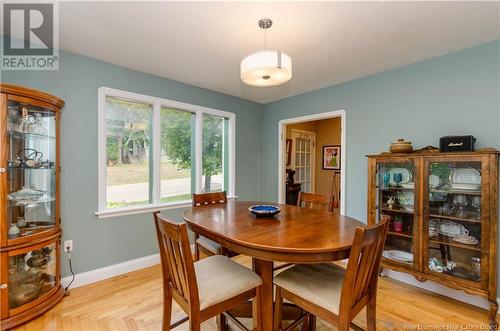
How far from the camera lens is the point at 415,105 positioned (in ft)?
8.34

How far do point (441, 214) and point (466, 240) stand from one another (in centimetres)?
27

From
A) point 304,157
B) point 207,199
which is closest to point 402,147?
point 207,199

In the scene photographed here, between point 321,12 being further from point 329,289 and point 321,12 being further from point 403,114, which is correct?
point 329,289

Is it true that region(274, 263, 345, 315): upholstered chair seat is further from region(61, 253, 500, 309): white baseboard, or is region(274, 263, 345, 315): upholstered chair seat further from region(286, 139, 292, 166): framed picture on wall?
region(286, 139, 292, 166): framed picture on wall

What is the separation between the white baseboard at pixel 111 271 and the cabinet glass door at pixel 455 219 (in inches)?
118

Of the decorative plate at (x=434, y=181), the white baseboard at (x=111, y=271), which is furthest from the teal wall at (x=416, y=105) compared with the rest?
the white baseboard at (x=111, y=271)

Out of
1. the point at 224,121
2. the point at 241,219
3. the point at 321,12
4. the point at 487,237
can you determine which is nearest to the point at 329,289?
the point at 241,219

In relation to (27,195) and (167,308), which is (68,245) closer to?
(27,195)

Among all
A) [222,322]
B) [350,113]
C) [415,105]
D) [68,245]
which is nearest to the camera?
[222,322]

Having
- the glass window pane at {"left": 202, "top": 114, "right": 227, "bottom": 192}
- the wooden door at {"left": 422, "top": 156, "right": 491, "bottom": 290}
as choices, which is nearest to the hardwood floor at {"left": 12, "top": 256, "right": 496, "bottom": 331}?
the wooden door at {"left": 422, "top": 156, "right": 491, "bottom": 290}

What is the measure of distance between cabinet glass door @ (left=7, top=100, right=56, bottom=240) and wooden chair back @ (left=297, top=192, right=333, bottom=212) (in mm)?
2352

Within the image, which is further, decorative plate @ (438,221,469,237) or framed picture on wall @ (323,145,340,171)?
framed picture on wall @ (323,145,340,171)

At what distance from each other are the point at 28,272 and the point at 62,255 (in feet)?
1.13

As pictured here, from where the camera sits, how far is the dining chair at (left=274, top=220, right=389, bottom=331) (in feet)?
3.73
